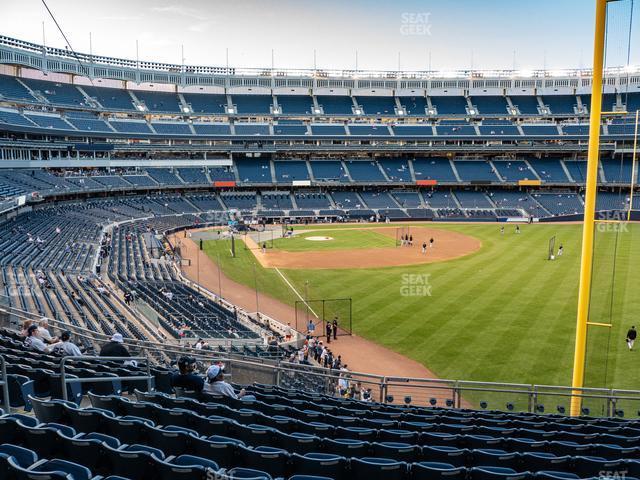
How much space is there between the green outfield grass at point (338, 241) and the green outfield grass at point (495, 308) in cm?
668

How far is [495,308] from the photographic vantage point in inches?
1150

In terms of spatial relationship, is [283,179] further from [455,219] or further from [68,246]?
[68,246]

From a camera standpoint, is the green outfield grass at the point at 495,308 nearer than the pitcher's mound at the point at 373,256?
Yes

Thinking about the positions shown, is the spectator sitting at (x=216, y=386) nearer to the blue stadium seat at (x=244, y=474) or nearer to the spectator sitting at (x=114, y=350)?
the spectator sitting at (x=114, y=350)

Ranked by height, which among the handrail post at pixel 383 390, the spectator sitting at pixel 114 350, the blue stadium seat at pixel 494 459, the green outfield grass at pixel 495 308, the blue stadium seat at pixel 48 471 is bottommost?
the green outfield grass at pixel 495 308

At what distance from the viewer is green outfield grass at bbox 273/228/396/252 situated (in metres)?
53.1

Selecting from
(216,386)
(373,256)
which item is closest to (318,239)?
(373,256)

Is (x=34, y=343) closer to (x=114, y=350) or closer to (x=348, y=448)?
(x=114, y=350)

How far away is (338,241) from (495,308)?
2930cm

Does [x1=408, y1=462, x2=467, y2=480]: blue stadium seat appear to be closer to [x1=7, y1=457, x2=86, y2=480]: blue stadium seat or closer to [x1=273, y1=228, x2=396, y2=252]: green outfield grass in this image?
[x1=7, y1=457, x2=86, y2=480]: blue stadium seat

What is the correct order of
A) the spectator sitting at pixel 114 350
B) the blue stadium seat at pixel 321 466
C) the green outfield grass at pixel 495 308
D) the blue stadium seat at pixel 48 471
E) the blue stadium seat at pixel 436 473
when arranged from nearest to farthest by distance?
1. the blue stadium seat at pixel 48 471
2. the blue stadium seat at pixel 436 473
3. the blue stadium seat at pixel 321 466
4. the spectator sitting at pixel 114 350
5. the green outfield grass at pixel 495 308

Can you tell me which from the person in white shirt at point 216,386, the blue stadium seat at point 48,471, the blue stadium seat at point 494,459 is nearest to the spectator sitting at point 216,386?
the person in white shirt at point 216,386

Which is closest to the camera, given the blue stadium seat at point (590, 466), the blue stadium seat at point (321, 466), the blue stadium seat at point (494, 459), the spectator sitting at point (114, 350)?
the blue stadium seat at point (321, 466)

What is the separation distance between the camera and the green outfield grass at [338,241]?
5310cm
